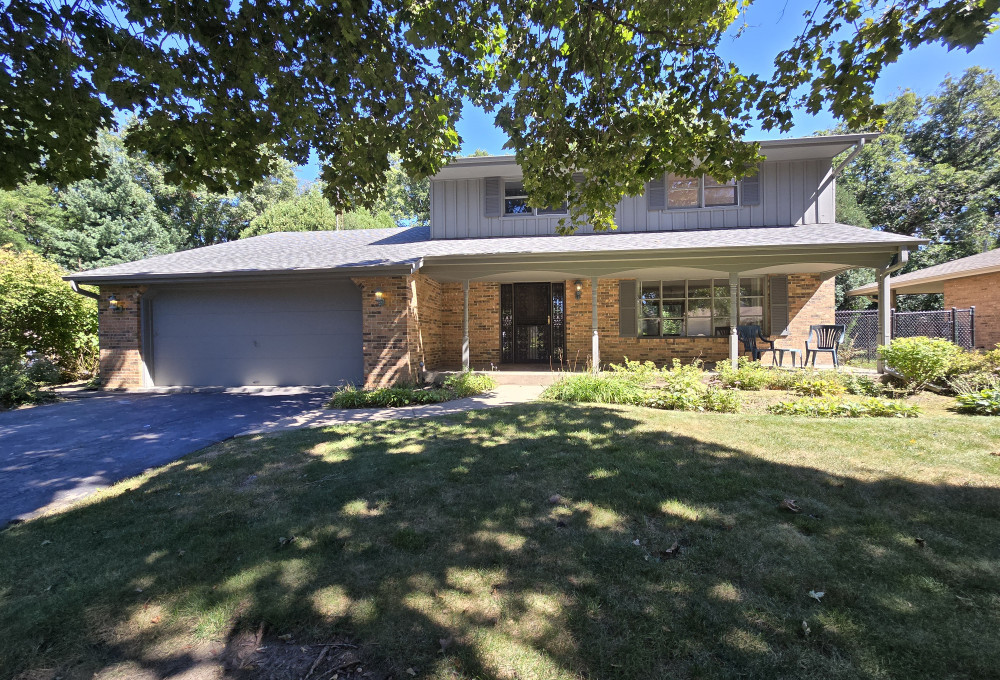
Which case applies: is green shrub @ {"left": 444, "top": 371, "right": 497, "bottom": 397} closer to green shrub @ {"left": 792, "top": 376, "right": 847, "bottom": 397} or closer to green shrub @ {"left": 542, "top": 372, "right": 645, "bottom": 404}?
green shrub @ {"left": 542, "top": 372, "right": 645, "bottom": 404}

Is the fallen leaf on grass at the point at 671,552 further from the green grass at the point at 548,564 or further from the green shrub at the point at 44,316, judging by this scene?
the green shrub at the point at 44,316

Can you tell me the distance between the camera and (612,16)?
410 centimetres

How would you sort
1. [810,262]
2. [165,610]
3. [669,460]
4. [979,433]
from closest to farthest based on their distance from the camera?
[165,610], [669,460], [979,433], [810,262]

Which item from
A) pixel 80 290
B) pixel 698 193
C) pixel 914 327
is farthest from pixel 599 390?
pixel 914 327

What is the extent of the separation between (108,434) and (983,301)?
21.6 m

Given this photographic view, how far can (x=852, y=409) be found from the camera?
586 centimetres

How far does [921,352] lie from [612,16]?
7.57 m

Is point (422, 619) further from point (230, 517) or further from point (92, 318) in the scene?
point (92, 318)

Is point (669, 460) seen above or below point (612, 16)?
below

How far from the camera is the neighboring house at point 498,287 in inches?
366

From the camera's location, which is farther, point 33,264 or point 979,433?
point 33,264

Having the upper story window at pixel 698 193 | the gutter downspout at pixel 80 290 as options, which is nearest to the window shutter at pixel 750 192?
the upper story window at pixel 698 193

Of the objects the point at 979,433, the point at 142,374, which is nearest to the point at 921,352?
the point at 979,433

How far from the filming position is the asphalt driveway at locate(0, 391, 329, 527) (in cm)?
407
